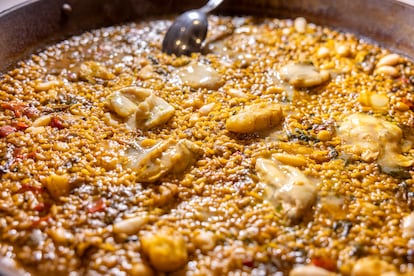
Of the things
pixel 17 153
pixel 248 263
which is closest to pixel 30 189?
pixel 17 153

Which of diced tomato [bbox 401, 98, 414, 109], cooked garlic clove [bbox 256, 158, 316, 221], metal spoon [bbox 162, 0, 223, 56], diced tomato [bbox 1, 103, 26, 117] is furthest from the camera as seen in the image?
metal spoon [bbox 162, 0, 223, 56]

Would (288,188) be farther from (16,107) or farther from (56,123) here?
(16,107)

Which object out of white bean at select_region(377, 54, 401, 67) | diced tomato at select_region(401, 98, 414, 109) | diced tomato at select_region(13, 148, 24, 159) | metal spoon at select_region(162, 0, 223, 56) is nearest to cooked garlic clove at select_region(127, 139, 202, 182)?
diced tomato at select_region(13, 148, 24, 159)

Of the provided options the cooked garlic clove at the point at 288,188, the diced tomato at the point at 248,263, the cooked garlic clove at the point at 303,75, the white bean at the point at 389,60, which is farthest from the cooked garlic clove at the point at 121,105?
the white bean at the point at 389,60

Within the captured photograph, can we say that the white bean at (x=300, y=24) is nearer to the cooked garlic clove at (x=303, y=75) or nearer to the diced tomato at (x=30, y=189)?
the cooked garlic clove at (x=303, y=75)

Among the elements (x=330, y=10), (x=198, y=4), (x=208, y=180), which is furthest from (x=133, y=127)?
(x=330, y=10)

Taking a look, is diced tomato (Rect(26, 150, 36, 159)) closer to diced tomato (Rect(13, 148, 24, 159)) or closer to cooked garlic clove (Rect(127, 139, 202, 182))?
diced tomato (Rect(13, 148, 24, 159))
